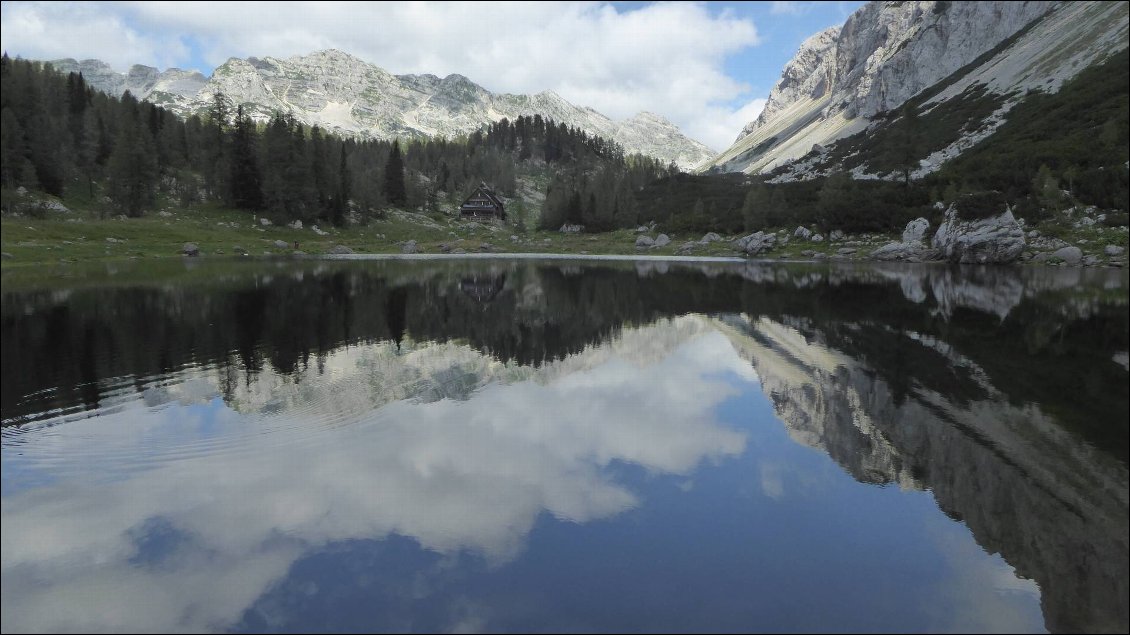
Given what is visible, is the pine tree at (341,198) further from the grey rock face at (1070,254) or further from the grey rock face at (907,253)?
the grey rock face at (1070,254)

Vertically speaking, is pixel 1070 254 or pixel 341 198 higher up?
pixel 341 198

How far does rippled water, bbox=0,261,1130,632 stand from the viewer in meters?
7.70

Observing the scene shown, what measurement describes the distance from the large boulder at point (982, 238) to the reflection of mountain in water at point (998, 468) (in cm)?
6560

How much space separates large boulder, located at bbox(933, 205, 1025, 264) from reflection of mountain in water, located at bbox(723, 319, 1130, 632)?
65.6 metres

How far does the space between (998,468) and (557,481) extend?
879cm

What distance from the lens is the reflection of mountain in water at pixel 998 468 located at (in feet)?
27.1

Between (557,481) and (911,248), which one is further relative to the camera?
(911,248)

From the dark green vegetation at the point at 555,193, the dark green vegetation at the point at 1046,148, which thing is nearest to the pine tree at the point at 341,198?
the dark green vegetation at the point at 555,193

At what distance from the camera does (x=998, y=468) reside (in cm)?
1179

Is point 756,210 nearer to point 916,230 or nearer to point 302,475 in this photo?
point 916,230

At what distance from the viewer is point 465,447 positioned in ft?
43.9

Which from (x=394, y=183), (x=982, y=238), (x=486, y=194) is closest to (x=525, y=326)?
(x=982, y=238)

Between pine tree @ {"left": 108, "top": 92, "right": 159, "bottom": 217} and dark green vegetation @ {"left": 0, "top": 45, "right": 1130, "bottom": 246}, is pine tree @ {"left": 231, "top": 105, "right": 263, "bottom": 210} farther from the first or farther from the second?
pine tree @ {"left": 108, "top": 92, "right": 159, "bottom": 217}

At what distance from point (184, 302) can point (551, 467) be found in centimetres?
3033
